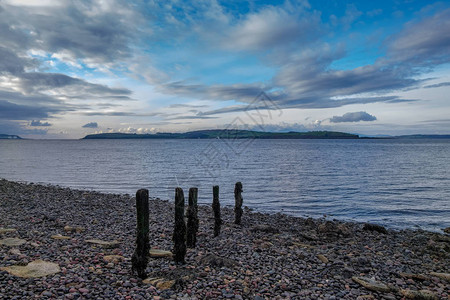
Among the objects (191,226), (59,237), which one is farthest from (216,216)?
(59,237)

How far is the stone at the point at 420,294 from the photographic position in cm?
838

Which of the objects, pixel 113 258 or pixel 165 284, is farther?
pixel 113 258

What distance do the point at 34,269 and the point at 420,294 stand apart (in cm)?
1109

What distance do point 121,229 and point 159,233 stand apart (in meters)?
2.24

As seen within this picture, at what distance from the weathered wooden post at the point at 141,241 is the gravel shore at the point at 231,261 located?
0.35m

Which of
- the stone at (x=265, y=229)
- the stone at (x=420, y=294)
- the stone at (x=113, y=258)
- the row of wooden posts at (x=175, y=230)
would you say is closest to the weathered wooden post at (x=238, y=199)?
the stone at (x=265, y=229)

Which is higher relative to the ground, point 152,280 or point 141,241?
point 141,241

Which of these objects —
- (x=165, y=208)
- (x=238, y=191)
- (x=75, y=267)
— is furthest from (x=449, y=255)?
(x=165, y=208)

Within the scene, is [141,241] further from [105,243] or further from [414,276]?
[414,276]

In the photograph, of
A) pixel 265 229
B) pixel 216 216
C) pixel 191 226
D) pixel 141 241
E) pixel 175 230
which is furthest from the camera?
pixel 265 229

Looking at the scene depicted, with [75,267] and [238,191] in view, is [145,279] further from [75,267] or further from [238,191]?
[238,191]

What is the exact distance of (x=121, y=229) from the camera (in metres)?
15.3

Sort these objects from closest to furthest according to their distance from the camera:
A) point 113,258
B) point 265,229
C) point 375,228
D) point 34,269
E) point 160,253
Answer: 1. point 34,269
2. point 113,258
3. point 160,253
4. point 265,229
5. point 375,228

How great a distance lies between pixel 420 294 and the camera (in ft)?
27.9
